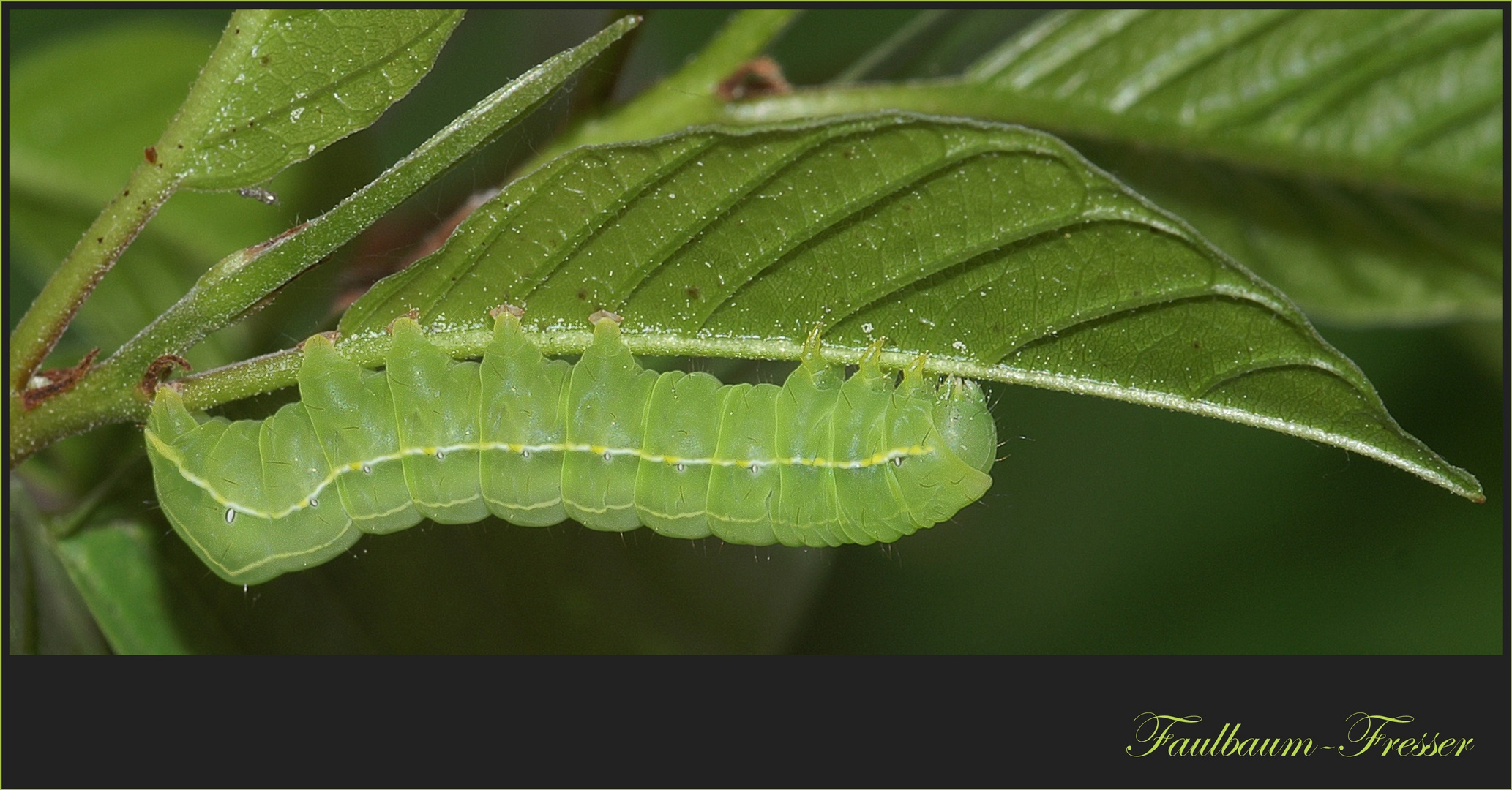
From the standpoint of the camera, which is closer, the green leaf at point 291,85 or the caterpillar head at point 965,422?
the green leaf at point 291,85

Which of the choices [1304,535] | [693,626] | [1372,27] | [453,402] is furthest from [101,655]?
[1304,535]

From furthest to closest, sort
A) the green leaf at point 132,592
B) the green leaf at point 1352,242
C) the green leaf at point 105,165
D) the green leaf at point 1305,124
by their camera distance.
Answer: the green leaf at point 105,165
the green leaf at point 1352,242
the green leaf at point 1305,124
the green leaf at point 132,592

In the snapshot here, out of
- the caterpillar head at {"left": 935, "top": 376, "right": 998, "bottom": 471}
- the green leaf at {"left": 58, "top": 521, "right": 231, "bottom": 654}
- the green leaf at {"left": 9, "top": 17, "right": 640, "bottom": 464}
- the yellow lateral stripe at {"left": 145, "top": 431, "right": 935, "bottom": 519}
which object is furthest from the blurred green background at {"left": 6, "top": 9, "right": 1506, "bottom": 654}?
the green leaf at {"left": 9, "top": 17, "right": 640, "bottom": 464}

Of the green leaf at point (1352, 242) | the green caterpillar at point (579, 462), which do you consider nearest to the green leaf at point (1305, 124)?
the green leaf at point (1352, 242)

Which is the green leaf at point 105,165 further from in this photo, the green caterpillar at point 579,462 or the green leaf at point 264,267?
the green leaf at point 264,267

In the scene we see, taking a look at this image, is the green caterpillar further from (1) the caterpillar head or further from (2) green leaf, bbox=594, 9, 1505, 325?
(2) green leaf, bbox=594, 9, 1505, 325

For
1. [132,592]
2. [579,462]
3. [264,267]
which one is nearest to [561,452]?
[579,462]

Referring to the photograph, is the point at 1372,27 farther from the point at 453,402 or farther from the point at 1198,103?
the point at 453,402
